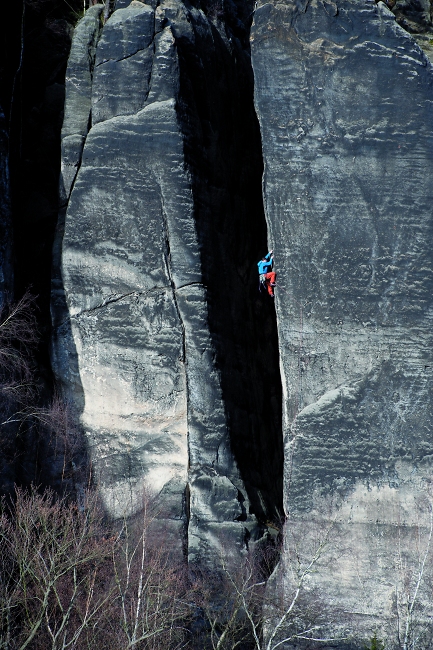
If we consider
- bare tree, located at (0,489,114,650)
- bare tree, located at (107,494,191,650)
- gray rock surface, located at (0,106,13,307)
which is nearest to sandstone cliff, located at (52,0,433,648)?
bare tree, located at (107,494,191,650)

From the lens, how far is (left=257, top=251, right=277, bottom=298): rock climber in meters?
16.3

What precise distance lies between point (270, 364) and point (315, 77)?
5650 mm

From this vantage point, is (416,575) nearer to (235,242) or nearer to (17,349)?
(235,242)

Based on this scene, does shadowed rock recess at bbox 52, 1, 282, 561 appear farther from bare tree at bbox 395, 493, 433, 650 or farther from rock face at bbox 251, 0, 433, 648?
bare tree at bbox 395, 493, 433, 650

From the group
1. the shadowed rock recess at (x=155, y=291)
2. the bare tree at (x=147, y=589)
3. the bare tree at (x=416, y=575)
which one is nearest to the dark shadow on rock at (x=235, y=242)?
the shadowed rock recess at (x=155, y=291)

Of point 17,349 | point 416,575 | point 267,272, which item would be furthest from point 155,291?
point 416,575

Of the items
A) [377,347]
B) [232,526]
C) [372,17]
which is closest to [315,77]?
[372,17]

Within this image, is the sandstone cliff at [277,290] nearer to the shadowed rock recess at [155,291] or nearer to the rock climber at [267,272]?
the shadowed rock recess at [155,291]

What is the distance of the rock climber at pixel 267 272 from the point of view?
1633 centimetres

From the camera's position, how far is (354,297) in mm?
15922

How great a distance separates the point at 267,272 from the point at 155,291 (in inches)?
76.9

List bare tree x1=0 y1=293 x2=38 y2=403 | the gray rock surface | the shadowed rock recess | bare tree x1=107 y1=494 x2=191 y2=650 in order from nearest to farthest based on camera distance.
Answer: bare tree x1=107 y1=494 x2=191 y2=650, bare tree x1=0 y1=293 x2=38 y2=403, the shadowed rock recess, the gray rock surface

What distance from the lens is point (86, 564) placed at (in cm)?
1564

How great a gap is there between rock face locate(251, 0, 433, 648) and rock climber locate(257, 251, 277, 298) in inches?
9.6
